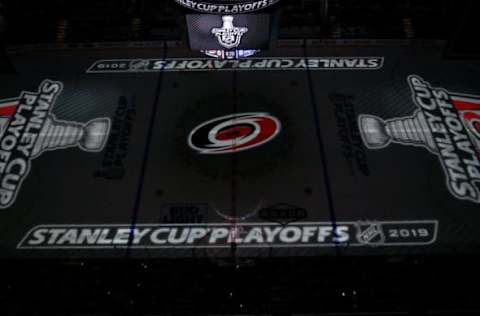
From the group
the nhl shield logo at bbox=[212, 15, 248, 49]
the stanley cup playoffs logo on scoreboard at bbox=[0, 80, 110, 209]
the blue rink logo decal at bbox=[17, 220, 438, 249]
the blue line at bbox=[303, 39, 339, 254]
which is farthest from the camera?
the nhl shield logo at bbox=[212, 15, 248, 49]

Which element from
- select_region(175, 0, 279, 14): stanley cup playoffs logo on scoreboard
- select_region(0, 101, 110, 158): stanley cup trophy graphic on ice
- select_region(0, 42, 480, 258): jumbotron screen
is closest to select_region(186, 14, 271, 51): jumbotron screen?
select_region(175, 0, 279, 14): stanley cup playoffs logo on scoreboard

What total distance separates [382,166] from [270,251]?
2.08 metres

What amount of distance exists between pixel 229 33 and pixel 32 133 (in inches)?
125

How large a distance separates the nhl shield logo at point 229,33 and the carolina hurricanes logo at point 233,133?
3.42ft

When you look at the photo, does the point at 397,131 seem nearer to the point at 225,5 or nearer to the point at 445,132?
the point at 445,132

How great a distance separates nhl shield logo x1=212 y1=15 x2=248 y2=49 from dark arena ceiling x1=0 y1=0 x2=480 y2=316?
33 centimetres

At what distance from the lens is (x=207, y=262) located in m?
5.58

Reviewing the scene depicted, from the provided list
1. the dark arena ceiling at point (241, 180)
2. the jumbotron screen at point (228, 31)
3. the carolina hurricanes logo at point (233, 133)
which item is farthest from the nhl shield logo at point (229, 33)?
the carolina hurricanes logo at point (233, 133)

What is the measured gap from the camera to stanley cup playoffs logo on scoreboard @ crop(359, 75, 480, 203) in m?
6.44

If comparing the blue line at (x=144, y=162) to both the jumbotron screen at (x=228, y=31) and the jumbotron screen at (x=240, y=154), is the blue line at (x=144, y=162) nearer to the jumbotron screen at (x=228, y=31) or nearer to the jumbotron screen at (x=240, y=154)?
the jumbotron screen at (x=240, y=154)

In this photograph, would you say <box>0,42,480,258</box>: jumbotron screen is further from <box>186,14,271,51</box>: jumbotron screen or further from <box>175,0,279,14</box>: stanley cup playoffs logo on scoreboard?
<box>175,0,279,14</box>: stanley cup playoffs logo on scoreboard

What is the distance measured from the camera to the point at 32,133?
6.99 metres

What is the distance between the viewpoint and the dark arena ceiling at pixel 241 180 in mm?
5699

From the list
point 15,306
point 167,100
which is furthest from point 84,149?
point 15,306
